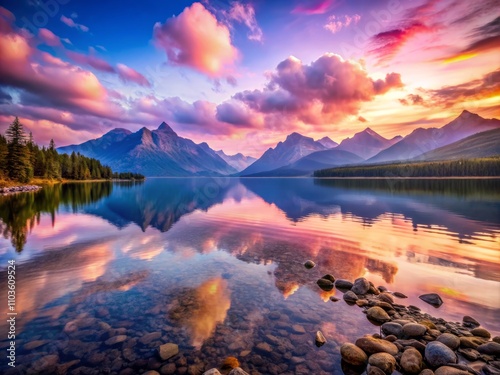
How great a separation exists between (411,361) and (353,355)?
7.23ft

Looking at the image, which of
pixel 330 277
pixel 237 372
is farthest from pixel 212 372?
pixel 330 277

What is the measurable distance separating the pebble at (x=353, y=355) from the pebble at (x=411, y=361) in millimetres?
1442

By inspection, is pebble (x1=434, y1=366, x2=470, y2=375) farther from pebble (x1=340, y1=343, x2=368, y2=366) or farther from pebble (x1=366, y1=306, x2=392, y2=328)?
pebble (x1=366, y1=306, x2=392, y2=328)

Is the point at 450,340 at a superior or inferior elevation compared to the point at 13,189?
inferior

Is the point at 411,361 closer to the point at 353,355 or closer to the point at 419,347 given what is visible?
the point at 419,347

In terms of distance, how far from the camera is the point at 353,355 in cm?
1072

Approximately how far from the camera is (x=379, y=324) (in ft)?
44.8

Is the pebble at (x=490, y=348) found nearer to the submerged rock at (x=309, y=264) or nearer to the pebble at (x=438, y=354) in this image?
the pebble at (x=438, y=354)

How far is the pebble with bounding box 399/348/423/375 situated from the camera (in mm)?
9906

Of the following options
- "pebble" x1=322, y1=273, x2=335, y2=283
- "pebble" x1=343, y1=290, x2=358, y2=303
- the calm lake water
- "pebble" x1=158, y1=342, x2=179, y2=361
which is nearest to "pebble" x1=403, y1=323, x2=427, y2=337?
the calm lake water

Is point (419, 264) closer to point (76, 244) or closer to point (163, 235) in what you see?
point (163, 235)

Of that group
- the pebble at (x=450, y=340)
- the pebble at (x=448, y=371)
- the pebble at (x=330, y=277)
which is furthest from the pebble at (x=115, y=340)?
the pebble at (x=450, y=340)

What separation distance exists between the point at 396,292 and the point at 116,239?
31.0 meters

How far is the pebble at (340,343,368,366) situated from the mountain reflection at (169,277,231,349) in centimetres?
645
